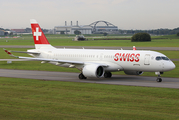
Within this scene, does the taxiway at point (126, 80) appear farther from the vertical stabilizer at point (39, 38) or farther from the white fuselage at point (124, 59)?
the vertical stabilizer at point (39, 38)

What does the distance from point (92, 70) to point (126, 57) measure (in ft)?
14.6

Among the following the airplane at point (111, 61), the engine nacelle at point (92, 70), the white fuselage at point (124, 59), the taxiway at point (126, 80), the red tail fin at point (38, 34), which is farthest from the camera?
the red tail fin at point (38, 34)

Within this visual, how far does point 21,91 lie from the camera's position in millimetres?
26891

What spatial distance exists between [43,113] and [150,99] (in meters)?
9.12

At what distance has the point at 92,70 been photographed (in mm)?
34125

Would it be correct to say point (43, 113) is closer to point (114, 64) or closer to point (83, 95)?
point (83, 95)

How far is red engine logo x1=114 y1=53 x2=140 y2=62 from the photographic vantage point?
3419 cm

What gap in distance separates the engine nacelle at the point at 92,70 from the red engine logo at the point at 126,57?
238cm

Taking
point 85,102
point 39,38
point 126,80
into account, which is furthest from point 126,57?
point 39,38

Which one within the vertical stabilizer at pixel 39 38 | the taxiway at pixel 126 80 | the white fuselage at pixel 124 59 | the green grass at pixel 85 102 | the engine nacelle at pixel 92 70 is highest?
the vertical stabilizer at pixel 39 38

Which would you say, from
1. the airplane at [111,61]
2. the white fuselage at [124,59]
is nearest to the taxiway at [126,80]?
the airplane at [111,61]

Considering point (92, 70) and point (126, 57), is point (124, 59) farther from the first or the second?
point (92, 70)

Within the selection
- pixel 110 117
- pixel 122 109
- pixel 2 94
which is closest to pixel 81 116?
pixel 110 117

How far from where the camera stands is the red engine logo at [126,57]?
34188mm
